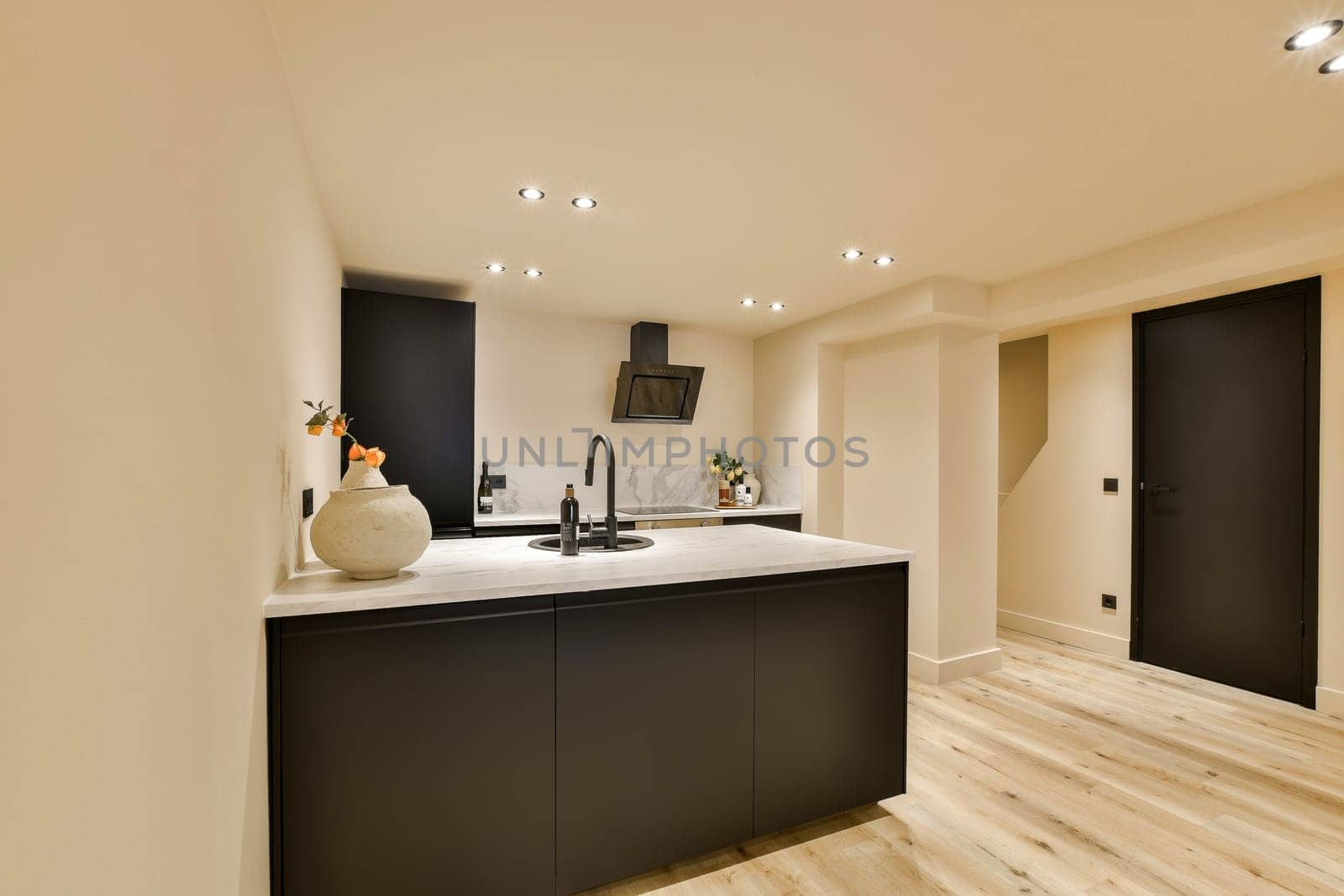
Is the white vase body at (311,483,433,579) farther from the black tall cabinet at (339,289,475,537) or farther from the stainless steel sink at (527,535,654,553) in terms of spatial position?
the black tall cabinet at (339,289,475,537)

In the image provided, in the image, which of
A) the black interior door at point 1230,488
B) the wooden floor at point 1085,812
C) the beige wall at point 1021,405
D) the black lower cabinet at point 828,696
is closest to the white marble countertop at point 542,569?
the black lower cabinet at point 828,696

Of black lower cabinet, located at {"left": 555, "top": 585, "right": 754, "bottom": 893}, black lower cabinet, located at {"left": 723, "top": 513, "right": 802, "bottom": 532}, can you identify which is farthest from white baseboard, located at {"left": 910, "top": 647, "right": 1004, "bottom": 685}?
black lower cabinet, located at {"left": 555, "top": 585, "right": 754, "bottom": 893}

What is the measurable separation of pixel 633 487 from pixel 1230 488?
372cm

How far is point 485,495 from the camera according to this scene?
13.5ft

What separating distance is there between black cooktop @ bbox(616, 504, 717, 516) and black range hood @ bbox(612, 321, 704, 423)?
676mm

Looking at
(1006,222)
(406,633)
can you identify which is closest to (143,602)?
(406,633)

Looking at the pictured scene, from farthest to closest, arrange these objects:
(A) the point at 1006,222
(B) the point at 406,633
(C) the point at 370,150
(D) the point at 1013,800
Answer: (A) the point at 1006,222 → (D) the point at 1013,800 → (C) the point at 370,150 → (B) the point at 406,633

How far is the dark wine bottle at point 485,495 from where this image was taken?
409cm

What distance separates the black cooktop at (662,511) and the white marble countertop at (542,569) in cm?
171

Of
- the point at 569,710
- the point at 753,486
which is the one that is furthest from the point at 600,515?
the point at 569,710

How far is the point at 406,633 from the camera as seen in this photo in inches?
62.6

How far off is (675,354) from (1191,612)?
3765 mm

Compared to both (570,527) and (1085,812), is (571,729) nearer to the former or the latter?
(570,527)

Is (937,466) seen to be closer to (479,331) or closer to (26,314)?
(479,331)
